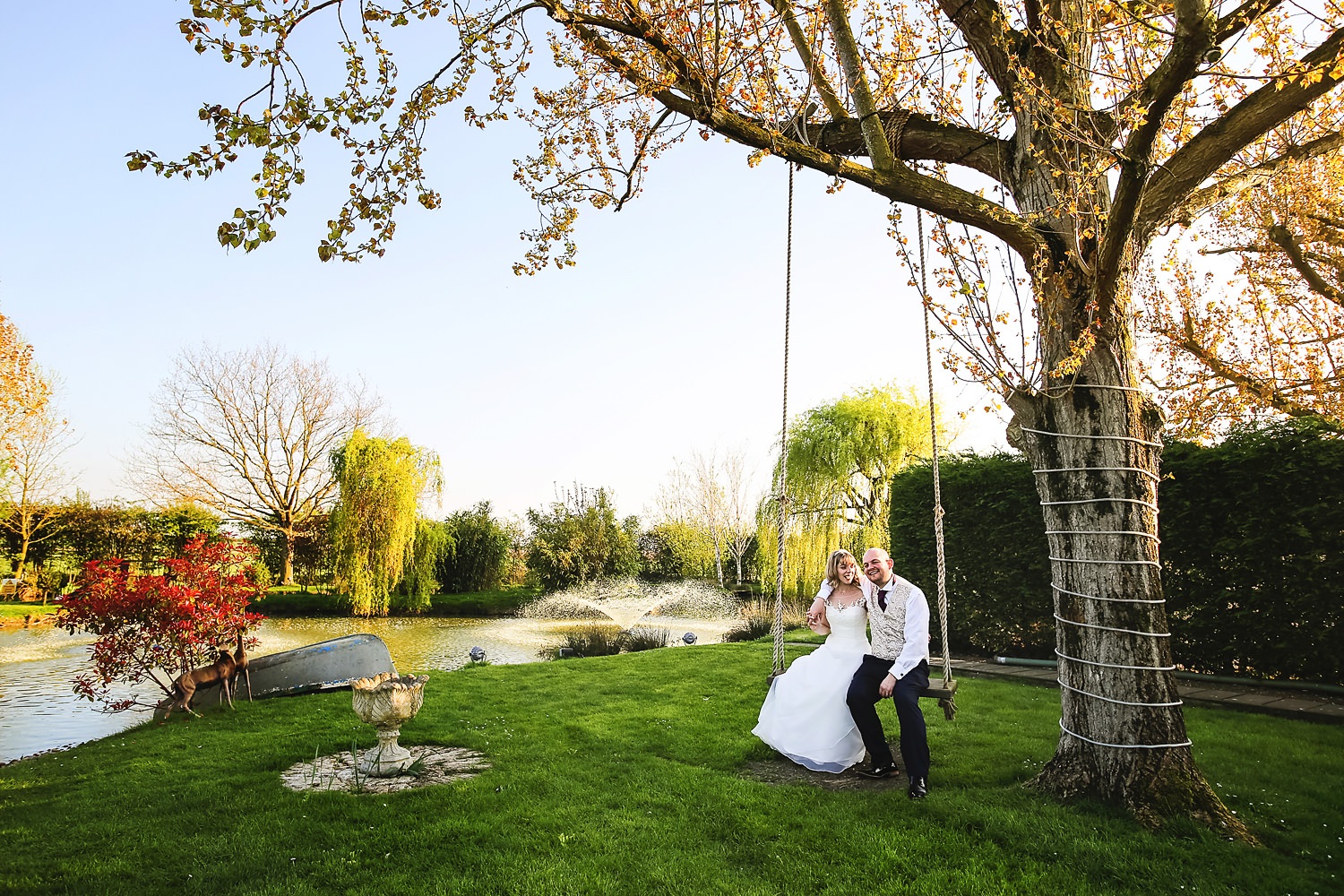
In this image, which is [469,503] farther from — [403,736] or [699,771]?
[699,771]

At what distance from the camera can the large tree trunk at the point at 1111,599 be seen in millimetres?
3430

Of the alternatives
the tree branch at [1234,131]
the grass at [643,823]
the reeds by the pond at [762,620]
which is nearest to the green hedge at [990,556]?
the grass at [643,823]

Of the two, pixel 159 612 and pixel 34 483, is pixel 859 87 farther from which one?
pixel 34 483

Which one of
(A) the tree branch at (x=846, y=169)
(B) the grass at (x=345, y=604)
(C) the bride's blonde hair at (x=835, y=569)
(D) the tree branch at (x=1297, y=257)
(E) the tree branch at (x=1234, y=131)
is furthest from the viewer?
(B) the grass at (x=345, y=604)

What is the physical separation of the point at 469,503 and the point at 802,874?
2103 centimetres

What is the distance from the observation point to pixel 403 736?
540cm

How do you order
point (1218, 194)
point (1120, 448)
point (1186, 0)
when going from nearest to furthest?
point (1186, 0) < point (1120, 448) < point (1218, 194)

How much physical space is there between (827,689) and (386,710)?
9.49 feet

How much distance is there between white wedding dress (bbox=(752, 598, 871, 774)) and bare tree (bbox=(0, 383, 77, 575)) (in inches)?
825

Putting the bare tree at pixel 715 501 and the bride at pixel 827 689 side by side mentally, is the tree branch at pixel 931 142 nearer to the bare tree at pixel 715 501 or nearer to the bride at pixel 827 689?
the bride at pixel 827 689

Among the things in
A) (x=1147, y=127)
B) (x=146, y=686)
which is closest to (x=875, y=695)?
(x=1147, y=127)

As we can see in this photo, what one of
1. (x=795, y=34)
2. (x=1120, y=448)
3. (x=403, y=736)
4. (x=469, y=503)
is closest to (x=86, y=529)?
(x=469, y=503)

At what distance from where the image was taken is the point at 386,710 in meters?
4.49

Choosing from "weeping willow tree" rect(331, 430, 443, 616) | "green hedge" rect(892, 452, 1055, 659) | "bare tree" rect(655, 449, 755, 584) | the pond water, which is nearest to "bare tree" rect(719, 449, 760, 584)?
"bare tree" rect(655, 449, 755, 584)
